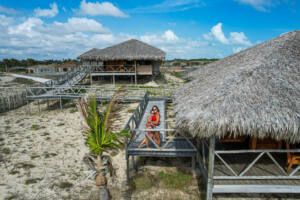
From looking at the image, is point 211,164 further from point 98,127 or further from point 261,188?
point 98,127

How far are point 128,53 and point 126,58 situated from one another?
93 centimetres

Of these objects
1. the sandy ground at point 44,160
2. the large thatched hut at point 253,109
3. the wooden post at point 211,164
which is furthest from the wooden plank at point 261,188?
the sandy ground at point 44,160

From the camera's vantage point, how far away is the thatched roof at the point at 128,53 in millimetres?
18766

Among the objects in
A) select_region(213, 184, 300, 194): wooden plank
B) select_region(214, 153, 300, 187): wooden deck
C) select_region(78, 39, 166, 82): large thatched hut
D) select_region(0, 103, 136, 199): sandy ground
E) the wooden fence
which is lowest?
select_region(0, 103, 136, 199): sandy ground

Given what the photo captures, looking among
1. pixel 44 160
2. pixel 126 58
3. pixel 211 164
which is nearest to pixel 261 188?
pixel 211 164

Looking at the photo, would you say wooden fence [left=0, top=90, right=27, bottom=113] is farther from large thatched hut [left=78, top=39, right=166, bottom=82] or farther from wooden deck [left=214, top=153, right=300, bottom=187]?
wooden deck [left=214, top=153, right=300, bottom=187]

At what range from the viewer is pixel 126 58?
1881cm

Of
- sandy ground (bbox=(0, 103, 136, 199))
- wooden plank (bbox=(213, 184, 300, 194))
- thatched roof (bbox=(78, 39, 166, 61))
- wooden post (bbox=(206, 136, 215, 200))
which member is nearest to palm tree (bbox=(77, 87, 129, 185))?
sandy ground (bbox=(0, 103, 136, 199))

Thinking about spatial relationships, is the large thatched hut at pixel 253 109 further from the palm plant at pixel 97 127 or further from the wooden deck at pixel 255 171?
the palm plant at pixel 97 127

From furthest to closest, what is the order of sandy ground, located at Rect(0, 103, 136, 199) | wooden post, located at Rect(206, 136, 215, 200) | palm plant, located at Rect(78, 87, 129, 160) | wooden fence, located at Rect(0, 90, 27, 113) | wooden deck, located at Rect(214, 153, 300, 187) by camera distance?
wooden fence, located at Rect(0, 90, 27, 113), sandy ground, located at Rect(0, 103, 136, 199), wooden deck, located at Rect(214, 153, 300, 187), wooden post, located at Rect(206, 136, 215, 200), palm plant, located at Rect(78, 87, 129, 160)

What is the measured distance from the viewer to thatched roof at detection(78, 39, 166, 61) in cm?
1877

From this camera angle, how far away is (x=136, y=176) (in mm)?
6039

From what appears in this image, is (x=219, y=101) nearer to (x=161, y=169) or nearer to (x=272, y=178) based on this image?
(x=272, y=178)

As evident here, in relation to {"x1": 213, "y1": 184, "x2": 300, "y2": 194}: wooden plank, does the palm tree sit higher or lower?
higher
